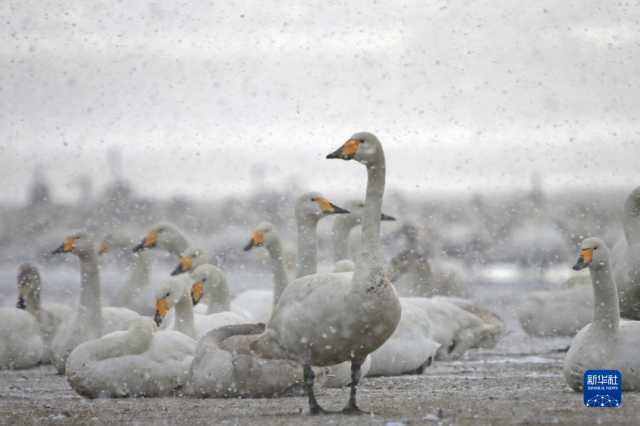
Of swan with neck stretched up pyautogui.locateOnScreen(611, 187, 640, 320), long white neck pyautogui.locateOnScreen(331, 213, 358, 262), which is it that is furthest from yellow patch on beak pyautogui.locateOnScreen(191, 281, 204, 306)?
swan with neck stretched up pyautogui.locateOnScreen(611, 187, 640, 320)

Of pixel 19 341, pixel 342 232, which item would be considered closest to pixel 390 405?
pixel 342 232

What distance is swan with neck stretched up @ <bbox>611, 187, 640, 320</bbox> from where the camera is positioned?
10.7 meters

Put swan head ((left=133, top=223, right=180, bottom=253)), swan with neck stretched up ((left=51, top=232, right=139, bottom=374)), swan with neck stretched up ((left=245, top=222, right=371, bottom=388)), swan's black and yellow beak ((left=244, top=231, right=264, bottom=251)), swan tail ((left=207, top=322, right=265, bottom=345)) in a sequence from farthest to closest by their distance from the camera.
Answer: swan head ((left=133, top=223, right=180, bottom=253)) → swan's black and yellow beak ((left=244, top=231, right=264, bottom=251)) → swan with neck stretched up ((left=51, top=232, right=139, bottom=374)) → swan with neck stretched up ((left=245, top=222, right=371, bottom=388)) → swan tail ((left=207, top=322, right=265, bottom=345))

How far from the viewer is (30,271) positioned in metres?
13.6

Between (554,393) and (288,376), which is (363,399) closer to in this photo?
(288,376)

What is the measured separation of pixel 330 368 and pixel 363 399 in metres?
0.90

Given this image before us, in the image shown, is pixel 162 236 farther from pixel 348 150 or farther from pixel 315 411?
pixel 315 411

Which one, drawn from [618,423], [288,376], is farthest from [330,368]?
[618,423]

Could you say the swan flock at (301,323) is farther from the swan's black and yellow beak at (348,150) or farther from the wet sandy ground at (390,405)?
the wet sandy ground at (390,405)

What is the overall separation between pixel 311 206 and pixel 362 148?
2434 millimetres

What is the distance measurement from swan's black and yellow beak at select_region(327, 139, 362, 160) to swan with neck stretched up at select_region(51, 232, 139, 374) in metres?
3.97

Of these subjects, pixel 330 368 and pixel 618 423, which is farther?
pixel 330 368

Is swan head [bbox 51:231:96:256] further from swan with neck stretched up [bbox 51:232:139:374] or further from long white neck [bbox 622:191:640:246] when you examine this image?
long white neck [bbox 622:191:640:246]

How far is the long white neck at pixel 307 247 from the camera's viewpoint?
1011 cm
